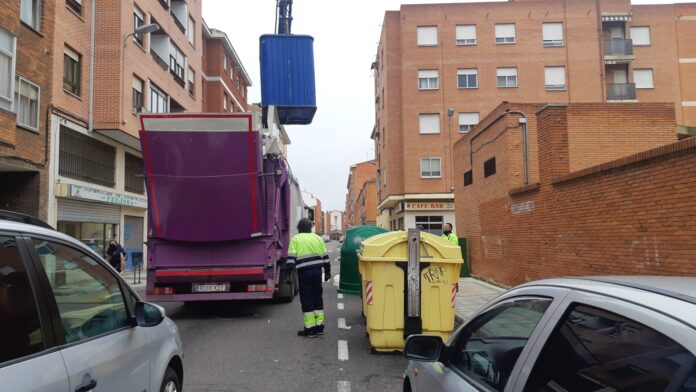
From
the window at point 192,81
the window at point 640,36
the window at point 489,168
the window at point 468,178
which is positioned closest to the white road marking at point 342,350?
the window at point 489,168

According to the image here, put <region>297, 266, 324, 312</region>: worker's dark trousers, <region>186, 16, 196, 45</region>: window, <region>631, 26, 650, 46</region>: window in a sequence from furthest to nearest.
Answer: <region>631, 26, 650, 46</region>: window < <region>186, 16, 196, 45</region>: window < <region>297, 266, 324, 312</region>: worker's dark trousers

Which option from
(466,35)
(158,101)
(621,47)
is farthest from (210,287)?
(621,47)

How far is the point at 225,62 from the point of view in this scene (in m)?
37.8

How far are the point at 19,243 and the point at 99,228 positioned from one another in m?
19.6

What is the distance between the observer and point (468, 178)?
58.6 feet

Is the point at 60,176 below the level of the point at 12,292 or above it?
above

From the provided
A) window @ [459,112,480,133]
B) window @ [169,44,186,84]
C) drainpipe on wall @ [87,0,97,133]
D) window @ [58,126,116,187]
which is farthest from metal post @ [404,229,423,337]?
window @ [459,112,480,133]

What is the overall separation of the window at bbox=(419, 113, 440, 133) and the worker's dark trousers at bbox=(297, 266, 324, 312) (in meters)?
27.5

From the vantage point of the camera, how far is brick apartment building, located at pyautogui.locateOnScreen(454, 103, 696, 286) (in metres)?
6.77

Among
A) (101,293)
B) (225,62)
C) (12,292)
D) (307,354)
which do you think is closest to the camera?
(12,292)

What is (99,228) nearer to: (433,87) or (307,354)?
(307,354)

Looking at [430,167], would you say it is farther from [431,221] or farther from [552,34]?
[552,34]

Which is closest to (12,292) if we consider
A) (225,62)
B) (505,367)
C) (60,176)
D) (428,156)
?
(505,367)

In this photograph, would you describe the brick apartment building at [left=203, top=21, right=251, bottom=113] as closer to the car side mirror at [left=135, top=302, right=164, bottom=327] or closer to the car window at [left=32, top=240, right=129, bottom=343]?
the car side mirror at [left=135, top=302, right=164, bottom=327]
